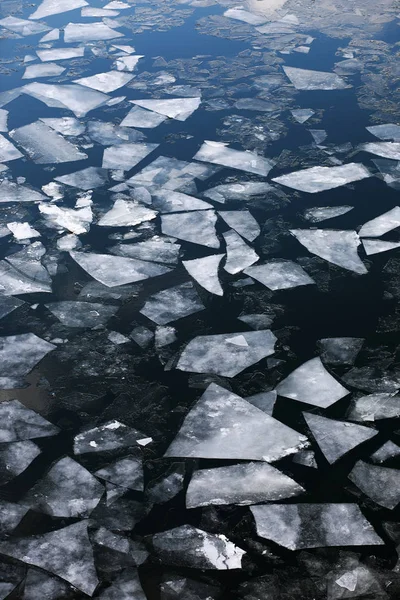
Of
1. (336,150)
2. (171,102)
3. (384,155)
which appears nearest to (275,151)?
(336,150)

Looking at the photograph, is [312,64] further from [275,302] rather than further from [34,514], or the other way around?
[34,514]

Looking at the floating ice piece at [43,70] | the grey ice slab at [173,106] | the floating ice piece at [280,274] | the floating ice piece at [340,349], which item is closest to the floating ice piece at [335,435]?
the floating ice piece at [340,349]

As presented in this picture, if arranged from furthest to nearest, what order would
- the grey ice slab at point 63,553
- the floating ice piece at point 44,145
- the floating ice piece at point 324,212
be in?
1. the floating ice piece at point 44,145
2. the floating ice piece at point 324,212
3. the grey ice slab at point 63,553

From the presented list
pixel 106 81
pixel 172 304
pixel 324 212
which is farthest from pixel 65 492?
pixel 106 81

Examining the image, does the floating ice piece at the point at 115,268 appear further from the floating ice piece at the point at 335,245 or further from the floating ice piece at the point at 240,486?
the floating ice piece at the point at 240,486

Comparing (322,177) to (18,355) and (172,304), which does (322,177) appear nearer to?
(172,304)

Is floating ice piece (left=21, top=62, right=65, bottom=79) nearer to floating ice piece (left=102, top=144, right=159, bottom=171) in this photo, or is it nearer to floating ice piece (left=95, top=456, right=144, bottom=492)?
floating ice piece (left=102, top=144, right=159, bottom=171)
